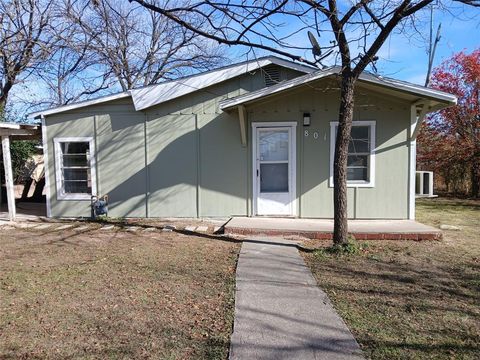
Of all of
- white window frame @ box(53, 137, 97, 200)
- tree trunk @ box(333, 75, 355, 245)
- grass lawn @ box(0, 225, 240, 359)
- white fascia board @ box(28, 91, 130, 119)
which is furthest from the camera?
white window frame @ box(53, 137, 97, 200)

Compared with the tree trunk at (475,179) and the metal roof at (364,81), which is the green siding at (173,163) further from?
the tree trunk at (475,179)

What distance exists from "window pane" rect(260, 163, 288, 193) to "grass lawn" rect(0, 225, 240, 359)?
2277 mm

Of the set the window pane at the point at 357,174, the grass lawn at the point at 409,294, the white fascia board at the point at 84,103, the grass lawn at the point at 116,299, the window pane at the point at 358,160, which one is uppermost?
the white fascia board at the point at 84,103

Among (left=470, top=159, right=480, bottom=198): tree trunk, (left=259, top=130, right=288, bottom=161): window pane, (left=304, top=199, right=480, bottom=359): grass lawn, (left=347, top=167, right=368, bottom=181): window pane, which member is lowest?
(left=304, top=199, right=480, bottom=359): grass lawn

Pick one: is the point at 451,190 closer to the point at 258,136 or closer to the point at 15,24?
the point at 258,136

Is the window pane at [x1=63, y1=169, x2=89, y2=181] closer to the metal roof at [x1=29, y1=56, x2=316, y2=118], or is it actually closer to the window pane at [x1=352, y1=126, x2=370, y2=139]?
the metal roof at [x1=29, y1=56, x2=316, y2=118]

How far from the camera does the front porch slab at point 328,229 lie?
6.97 m

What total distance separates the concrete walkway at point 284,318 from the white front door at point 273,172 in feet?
10.5

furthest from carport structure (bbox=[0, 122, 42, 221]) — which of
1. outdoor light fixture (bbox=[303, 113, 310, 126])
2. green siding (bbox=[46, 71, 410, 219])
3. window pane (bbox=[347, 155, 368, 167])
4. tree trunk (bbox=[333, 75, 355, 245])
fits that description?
window pane (bbox=[347, 155, 368, 167])

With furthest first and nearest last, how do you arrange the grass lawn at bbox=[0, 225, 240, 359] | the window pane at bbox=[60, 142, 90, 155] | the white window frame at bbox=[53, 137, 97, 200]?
the window pane at bbox=[60, 142, 90, 155], the white window frame at bbox=[53, 137, 97, 200], the grass lawn at bbox=[0, 225, 240, 359]

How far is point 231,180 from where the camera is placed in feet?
28.4

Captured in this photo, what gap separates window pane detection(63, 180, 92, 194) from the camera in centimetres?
918

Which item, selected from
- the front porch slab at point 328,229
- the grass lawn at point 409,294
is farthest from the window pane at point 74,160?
the grass lawn at point 409,294

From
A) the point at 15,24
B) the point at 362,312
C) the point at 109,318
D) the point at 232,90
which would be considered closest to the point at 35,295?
the point at 109,318
